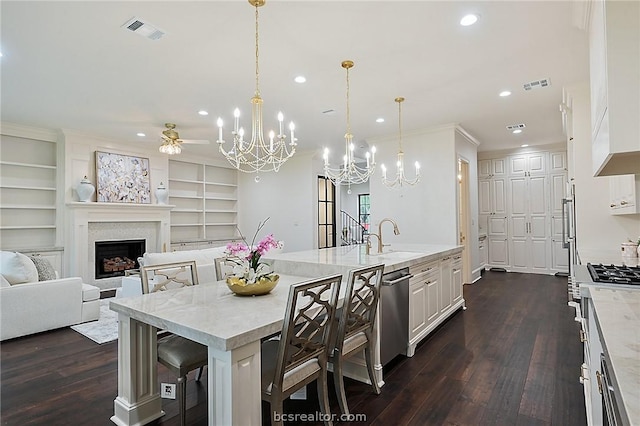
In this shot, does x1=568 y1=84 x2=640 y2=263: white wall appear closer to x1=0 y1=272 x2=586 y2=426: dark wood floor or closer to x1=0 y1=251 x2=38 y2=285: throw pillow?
x1=0 y1=272 x2=586 y2=426: dark wood floor

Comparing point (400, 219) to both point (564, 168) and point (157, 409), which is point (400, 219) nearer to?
point (564, 168)

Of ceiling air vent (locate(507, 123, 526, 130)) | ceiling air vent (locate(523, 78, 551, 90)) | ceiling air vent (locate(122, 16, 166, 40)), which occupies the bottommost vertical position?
ceiling air vent (locate(507, 123, 526, 130))

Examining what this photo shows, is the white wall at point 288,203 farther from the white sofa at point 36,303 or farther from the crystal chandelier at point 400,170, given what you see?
the white sofa at point 36,303

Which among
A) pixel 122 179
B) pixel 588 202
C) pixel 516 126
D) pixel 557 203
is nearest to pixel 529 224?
pixel 557 203

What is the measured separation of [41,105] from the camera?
4.59 meters

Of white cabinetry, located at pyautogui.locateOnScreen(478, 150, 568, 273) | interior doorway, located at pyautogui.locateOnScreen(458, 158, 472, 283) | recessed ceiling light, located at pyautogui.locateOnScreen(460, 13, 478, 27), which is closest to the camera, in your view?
recessed ceiling light, located at pyautogui.locateOnScreen(460, 13, 478, 27)

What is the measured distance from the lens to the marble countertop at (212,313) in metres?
1.52

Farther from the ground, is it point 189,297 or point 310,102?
point 310,102

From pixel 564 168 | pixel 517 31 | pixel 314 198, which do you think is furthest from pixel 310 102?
pixel 564 168

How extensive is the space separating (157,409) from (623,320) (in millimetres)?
2528

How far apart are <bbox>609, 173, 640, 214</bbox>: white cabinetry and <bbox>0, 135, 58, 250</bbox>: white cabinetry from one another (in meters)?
7.86

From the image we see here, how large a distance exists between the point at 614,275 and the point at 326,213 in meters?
6.98

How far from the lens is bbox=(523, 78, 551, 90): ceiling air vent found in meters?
3.87

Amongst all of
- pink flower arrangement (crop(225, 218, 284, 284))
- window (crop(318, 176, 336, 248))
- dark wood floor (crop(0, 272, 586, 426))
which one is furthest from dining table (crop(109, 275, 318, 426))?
window (crop(318, 176, 336, 248))
